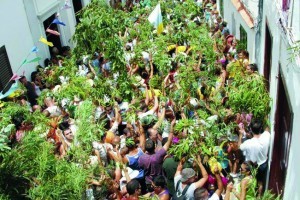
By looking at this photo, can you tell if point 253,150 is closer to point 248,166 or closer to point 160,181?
point 248,166

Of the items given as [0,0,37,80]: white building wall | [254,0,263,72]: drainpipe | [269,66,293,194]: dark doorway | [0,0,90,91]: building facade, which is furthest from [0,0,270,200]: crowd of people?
[0,0,37,80]: white building wall

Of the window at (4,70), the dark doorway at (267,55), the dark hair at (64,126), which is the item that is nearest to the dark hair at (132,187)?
the dark hair at (64,126)

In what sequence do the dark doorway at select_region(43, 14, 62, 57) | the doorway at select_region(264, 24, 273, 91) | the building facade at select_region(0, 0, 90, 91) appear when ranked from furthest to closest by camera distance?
the dark doorway at select_region(43, 14, 62, 57)
the building facade at select_region(0, 0, 90, 91)
the doorway at select_region(264, 24, 273, 91)

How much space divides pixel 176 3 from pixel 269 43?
8.57 metres

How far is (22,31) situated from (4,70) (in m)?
1.49

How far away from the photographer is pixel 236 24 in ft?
42.8

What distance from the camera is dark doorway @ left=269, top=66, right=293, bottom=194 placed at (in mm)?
5824

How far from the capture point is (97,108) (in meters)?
8.25

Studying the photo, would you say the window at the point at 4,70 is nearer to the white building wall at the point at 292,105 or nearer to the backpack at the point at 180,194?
the backpack at the point at 180,194

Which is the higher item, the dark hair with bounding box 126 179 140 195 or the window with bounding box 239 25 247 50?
the dark hair with bounding box 126 179 140 195

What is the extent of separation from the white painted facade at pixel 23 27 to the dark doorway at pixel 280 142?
7137mm

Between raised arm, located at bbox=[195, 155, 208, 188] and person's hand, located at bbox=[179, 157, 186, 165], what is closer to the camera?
raised arm, located at bbox=[195, 155, 208, 188]

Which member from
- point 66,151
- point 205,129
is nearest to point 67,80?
point 66,151

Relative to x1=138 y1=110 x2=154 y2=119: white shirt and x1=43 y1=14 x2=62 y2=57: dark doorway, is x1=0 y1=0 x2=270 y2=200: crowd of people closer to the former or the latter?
x1=138 y1=110 x2=154 y2=119: white shirt
